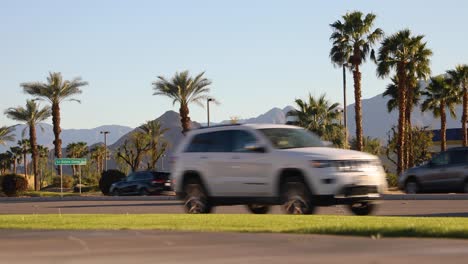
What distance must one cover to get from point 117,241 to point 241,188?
7458 millimetres

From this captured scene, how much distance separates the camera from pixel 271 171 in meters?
17.8

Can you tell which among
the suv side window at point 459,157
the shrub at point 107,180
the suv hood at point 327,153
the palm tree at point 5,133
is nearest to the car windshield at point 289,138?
the suv hood at point 327,153

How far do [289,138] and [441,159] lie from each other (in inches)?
584

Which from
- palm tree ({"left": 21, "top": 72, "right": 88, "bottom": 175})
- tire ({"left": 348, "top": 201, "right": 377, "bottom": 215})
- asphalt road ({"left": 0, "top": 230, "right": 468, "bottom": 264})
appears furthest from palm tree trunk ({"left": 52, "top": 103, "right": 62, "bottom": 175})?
asphalt road ({"left": 0, "top": 230, "right": 468, "bottom": 264})

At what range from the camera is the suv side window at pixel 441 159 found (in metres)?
31.5

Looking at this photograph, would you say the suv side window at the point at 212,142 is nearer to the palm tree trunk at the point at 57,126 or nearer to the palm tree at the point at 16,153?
the palm tree trunk at the point at 57,126

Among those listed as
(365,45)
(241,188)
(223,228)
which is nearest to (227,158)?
(241,188)

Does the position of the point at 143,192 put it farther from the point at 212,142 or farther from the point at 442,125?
the point at 442,125

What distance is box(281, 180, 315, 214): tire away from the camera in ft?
56.6

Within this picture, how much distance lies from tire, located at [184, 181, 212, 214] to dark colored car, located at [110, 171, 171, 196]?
72.4 ft

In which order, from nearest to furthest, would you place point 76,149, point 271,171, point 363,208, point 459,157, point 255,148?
1. point 271,171
2. point 255,148
3. point 363,208
4. point 459,157
5. point 76,149

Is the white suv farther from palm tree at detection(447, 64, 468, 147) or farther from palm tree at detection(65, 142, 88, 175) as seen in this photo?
palm tree at detection(65, 142, 88, 175)

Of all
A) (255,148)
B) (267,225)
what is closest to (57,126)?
(255,148)

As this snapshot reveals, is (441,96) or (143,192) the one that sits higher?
(441,96)
